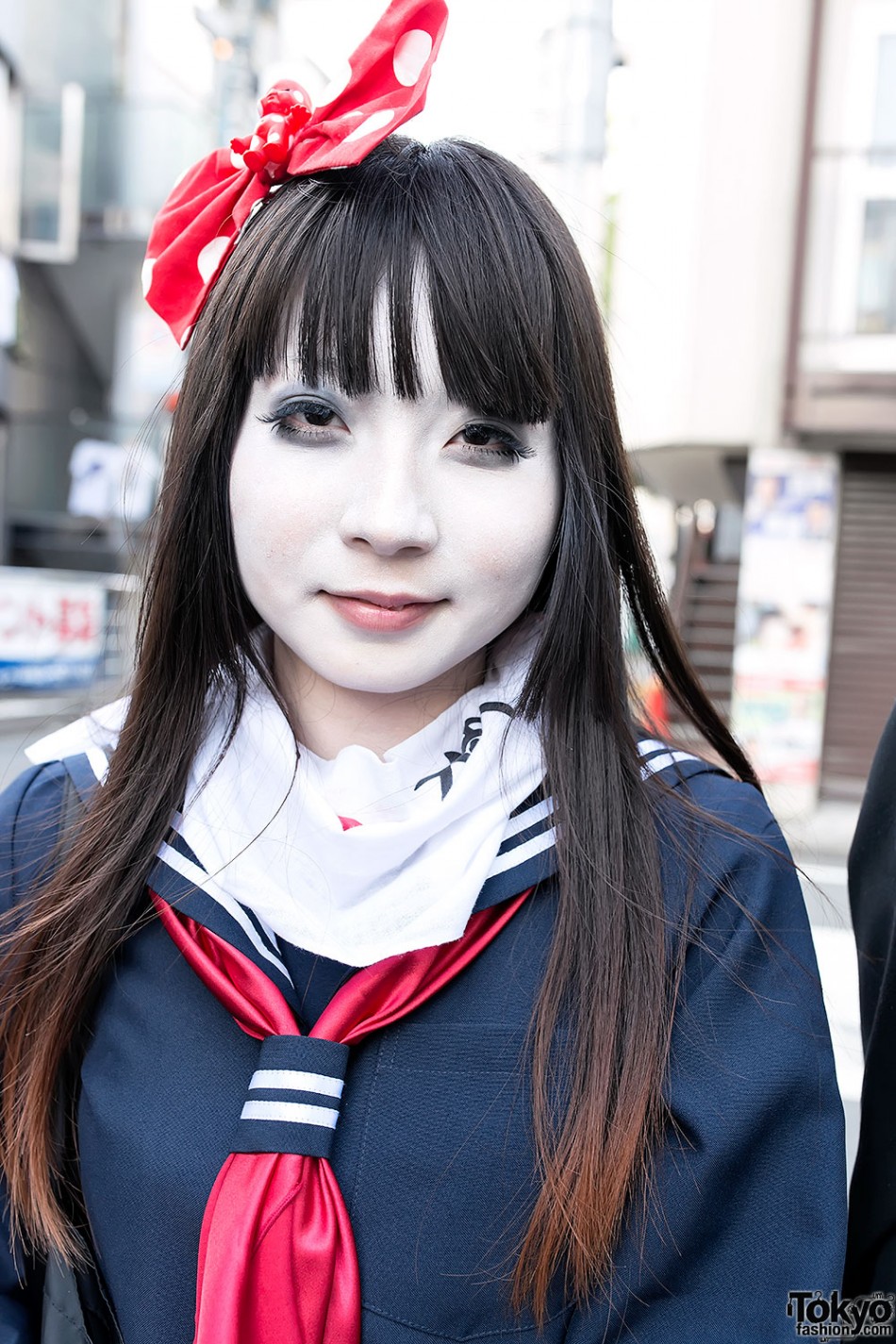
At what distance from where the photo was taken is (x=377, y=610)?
3.80 feet

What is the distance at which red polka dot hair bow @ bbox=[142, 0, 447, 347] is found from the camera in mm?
1188

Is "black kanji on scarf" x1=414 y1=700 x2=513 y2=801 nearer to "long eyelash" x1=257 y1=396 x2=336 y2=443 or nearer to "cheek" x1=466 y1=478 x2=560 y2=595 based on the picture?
"cheek" x1=466 y1=478 x2=560 y2=595

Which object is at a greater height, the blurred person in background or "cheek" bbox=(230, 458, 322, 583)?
"cheek" bbox=(230, 458, 322, 583)

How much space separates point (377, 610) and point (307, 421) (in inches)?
7.8

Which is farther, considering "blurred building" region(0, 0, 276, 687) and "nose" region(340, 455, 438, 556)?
"blurred building" region(0, 0, 276, 687)

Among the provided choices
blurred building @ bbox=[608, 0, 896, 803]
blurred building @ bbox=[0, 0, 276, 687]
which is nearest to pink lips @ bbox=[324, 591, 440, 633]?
blurred building @ bbox=[608, 0, 896, 803]

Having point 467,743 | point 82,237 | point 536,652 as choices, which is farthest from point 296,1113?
point 82,237

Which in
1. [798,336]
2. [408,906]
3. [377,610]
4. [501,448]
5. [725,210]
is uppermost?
[725,210]

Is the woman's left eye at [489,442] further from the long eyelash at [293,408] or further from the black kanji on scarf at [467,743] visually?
the black kanji on scarf at [467,743]

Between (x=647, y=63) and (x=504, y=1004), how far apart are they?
9231 mm

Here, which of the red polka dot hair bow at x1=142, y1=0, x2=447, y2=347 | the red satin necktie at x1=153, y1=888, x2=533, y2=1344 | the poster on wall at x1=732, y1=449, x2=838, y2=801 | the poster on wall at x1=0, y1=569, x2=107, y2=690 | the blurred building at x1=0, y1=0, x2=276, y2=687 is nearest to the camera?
the red satin necktie at x1=153, y1=888, x2=533, y2=1344

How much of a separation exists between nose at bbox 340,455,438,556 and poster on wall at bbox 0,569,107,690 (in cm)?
686

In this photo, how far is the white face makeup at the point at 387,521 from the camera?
1.12 meters

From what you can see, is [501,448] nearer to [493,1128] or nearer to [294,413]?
[294,413]
